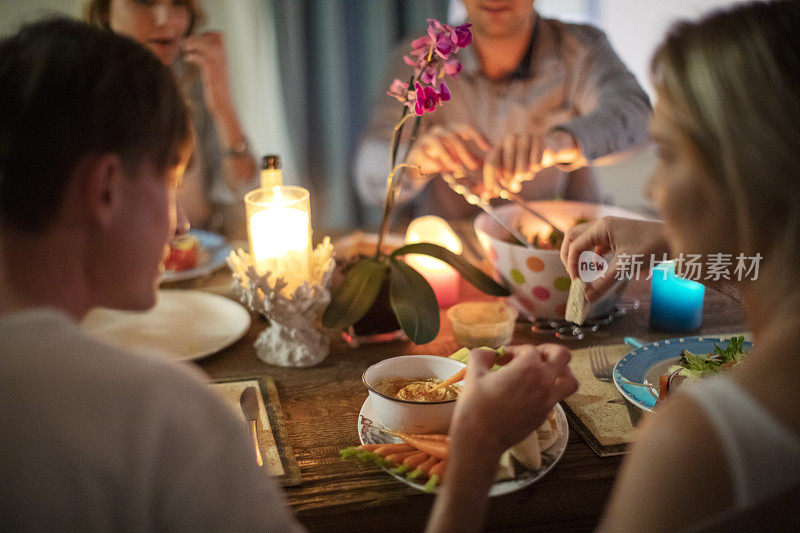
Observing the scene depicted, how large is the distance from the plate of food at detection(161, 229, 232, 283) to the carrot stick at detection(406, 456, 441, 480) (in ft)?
2.99

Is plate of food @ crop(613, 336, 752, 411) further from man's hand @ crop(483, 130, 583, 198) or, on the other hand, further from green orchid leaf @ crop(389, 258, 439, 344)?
man's hand @ crop(483, 130, 583, 198)

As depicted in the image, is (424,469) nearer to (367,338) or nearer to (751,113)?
(367,338)

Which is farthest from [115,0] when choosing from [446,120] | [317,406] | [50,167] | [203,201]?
[50,167]

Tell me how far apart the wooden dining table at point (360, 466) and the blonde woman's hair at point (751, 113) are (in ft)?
1.24

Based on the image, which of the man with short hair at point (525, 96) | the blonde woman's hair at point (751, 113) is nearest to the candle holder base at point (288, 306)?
the blonde woman's hair at point (751, 113)

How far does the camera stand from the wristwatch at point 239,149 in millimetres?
2569

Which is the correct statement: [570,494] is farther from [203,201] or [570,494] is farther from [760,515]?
[203,201]

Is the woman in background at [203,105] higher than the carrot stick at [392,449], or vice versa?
the woman in background at [203,105]

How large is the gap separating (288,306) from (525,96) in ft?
4.68

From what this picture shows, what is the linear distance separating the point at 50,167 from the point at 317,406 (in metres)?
0.61

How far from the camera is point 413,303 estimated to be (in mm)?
1220

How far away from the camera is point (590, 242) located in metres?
1.15

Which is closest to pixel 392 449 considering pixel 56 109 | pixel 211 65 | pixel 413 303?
pixel 413 303

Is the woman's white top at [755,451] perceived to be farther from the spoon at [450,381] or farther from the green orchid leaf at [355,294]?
the green orchid leaf at [355,294]
